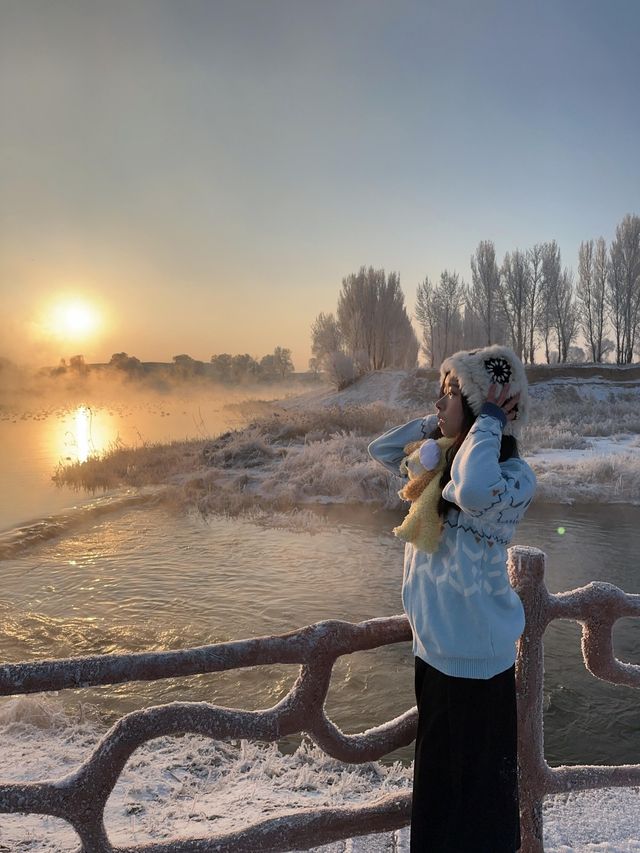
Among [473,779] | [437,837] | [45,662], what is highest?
[45,662]

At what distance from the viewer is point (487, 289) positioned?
45281 mm

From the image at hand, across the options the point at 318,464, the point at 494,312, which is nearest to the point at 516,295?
the point at 494,312

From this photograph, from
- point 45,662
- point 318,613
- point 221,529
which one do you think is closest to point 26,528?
point 221,529

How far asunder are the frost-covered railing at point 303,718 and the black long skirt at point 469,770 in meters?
0.26

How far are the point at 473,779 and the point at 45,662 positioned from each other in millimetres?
1349

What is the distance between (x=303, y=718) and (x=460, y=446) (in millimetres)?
1036

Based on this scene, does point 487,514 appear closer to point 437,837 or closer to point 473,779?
point 473,779

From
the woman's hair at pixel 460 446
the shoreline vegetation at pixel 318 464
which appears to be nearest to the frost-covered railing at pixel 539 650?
the woman's hair at pixel 460 446

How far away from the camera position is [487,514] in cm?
177

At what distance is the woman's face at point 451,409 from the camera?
6.58 feet

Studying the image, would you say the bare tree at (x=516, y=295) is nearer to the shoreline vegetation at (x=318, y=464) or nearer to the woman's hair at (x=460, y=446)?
the shoreline vegetation at (x=318, y=464)

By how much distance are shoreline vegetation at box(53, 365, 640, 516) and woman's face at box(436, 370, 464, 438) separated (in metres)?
10.1

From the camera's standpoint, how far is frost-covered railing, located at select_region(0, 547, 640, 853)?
1.81 m

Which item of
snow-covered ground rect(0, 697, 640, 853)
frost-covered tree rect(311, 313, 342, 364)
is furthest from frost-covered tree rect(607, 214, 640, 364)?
snow-covered ground rect(0, 697, 640, 853)
